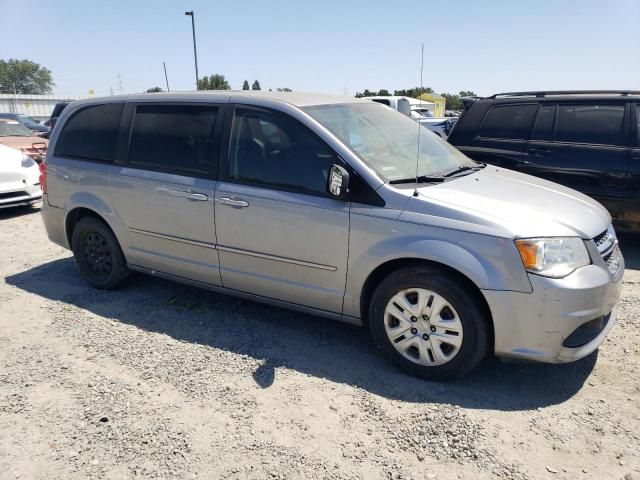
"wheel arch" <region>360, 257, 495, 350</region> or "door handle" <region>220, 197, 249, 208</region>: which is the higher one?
"door handle" <region>220, 197, 249, 208</region>

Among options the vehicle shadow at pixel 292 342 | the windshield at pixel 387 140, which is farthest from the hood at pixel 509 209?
the vehicle shadow at pixel 292 342

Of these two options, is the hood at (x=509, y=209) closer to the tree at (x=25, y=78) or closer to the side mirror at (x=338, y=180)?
the side mirror at (x=338, y=180)

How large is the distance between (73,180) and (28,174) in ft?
13.6

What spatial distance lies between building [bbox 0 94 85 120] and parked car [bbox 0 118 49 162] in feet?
93.3

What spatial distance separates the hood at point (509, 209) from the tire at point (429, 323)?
376 mm

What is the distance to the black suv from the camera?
5.43 m

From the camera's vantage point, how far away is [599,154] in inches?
219

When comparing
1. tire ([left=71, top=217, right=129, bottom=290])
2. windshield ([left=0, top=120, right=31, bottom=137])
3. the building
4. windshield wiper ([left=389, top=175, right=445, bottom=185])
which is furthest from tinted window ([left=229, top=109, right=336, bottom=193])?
the building

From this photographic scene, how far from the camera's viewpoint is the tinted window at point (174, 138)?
388 centimetres

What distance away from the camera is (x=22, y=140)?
9.91 meters

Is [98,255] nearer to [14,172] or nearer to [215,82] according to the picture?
[14,172]

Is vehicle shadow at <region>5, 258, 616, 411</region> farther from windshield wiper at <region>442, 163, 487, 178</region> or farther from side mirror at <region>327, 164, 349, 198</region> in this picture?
windshield wiper at <region>442, 163, 487, 178</region>

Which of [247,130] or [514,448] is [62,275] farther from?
[514,448]

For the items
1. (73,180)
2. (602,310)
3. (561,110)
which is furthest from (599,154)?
(73,180)
